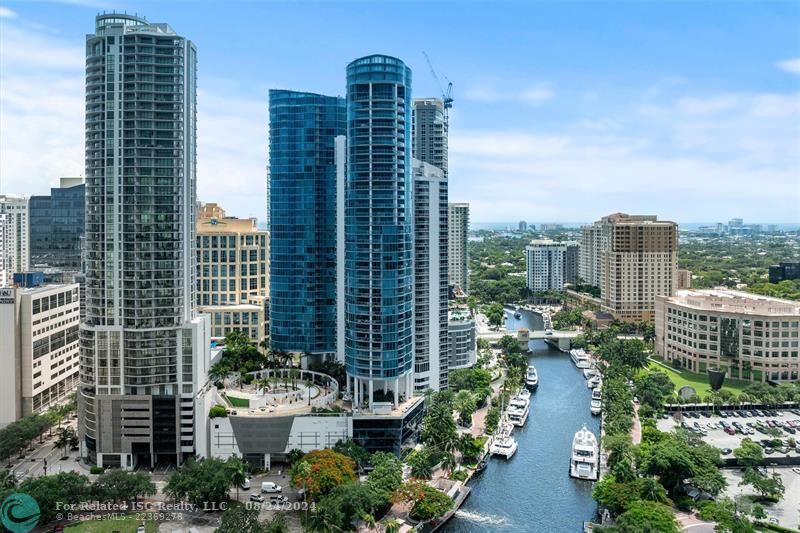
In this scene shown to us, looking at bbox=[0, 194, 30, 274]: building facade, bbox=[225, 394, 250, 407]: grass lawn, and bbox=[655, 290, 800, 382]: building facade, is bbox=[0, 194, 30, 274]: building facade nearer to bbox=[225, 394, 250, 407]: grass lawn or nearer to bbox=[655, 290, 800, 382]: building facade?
bbox=[225, 394, 250, 407]: grass lawn

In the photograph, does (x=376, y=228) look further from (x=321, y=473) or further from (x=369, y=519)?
(x=369, y=519)

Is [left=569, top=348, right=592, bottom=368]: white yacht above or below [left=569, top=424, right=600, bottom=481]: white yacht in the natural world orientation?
above

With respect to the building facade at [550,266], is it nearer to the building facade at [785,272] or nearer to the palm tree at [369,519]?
the building facade at [785,272]

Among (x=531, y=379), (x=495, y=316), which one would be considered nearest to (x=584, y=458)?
(x=531, y=379)

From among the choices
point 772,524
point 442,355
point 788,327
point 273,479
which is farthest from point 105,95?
point 788,327

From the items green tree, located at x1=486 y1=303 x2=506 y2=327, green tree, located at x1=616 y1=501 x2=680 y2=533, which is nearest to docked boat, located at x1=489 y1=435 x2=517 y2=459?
green tree, located at x1=616 y1=501 x2=680 y2=533

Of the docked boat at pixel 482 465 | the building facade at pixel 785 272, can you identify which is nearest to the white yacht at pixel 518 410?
the docked boat at pixel 482 465

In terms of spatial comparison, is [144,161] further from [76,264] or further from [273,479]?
[76,264]
